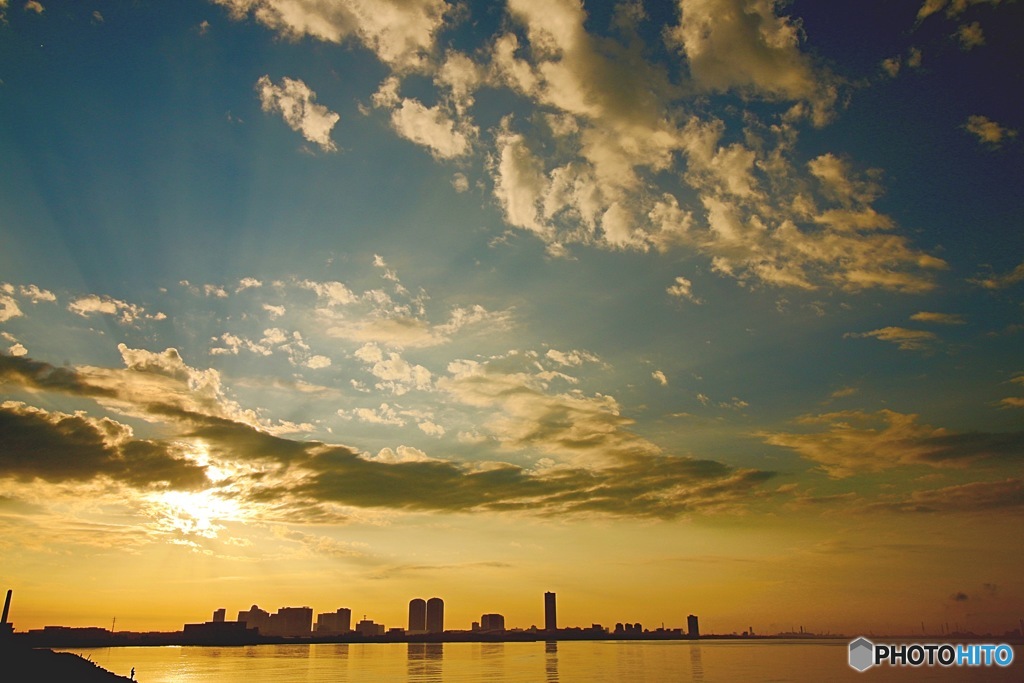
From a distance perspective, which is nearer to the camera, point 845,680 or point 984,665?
point 845,680

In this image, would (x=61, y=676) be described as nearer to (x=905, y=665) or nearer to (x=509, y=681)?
(x=509, y=681)

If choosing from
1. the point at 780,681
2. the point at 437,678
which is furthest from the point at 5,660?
the point at 780,681

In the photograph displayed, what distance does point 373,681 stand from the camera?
369 ft

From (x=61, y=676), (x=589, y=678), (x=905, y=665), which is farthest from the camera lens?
(x=905, y=665)

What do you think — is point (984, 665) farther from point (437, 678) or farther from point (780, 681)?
point (437, 678)

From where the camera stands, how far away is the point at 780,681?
10800 cm

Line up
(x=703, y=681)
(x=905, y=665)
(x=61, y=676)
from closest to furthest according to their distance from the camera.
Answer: (x=61, y=676) → (x=703, y=681) → (x=905, y=665)

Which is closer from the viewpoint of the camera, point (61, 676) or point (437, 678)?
point (61, 676)

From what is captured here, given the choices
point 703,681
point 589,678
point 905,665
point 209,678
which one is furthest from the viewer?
point 905,665

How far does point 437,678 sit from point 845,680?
7459cm

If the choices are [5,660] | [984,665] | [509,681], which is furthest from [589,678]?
[984,665]

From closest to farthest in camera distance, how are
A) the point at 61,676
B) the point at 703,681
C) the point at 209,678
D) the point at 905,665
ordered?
1. the point at 61,676
2. the point at 703,681
3. the point at 209,678
4. the point at 905,665

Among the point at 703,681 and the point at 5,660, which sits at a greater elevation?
the point at 5,660

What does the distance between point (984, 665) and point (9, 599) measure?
768ft
